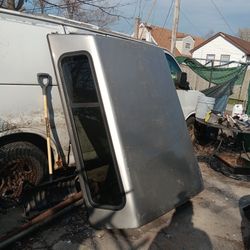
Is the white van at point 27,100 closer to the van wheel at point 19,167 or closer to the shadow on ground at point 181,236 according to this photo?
the van wheel at point 19,167

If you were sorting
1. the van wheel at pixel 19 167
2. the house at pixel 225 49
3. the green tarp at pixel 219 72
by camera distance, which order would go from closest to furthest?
the van wheel at pixel 19 167, the green tarp at pixel 219 72, the house at pixel 225 49

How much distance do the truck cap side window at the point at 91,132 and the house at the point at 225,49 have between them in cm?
3262

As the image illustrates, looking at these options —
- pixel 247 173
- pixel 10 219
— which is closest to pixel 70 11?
pixel 247 173

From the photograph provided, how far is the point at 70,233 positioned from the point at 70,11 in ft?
39.7

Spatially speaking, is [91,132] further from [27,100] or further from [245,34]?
[245,34]

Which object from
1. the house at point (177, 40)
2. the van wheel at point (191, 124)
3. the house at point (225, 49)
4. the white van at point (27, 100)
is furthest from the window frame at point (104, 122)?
the house at point (177, 40)

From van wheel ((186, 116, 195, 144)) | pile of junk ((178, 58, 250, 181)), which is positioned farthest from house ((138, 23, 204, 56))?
van wheel ((186, 116, 195, 144))

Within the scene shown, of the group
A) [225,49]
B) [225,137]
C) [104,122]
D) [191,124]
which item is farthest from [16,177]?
[225,49]

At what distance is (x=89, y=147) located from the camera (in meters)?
3.65

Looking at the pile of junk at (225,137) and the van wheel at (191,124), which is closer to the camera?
the pile of junk at (225,137)

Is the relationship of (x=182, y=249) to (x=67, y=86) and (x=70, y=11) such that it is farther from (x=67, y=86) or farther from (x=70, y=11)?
(x=70, y=11)

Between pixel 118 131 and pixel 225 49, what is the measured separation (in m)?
37.9

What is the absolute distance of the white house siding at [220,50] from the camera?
Result: 36.8m

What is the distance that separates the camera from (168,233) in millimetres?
3705
